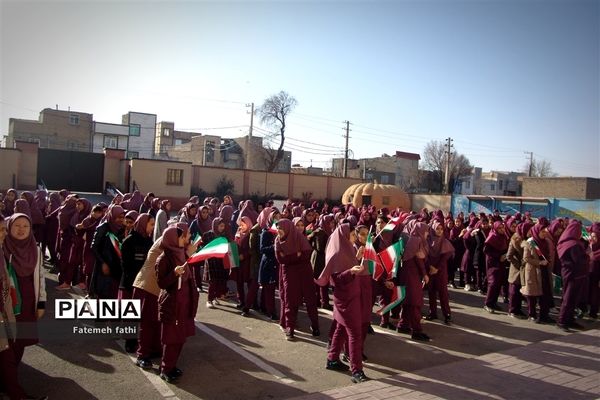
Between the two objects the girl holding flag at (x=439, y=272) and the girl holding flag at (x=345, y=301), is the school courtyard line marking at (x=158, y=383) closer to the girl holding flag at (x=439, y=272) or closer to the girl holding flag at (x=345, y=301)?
the girl holding flag at (x=345, y=301)

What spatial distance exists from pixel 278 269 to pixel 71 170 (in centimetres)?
2917

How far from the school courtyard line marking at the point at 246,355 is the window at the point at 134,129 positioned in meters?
53.7

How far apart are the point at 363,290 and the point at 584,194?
43.4m

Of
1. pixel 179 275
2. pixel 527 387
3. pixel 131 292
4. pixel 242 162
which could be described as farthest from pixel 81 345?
pixel 242 162

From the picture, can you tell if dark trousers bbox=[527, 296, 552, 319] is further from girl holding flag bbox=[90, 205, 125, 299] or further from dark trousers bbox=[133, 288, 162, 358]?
girl holding flag bbox=[90, 205, 125, 299]

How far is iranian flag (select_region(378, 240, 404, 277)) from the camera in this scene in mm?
7797

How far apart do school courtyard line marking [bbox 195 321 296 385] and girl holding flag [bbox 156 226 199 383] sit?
1116mm

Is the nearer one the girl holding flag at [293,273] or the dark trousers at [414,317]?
the girl holding flag at [293,273]

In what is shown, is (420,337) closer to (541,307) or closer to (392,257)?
(392,257)

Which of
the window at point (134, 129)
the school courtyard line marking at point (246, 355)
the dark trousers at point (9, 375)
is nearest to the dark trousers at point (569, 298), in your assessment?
the school courtyard line marking at point (246, 355)

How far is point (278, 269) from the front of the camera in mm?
8930

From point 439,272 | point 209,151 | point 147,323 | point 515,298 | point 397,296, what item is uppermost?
point 209,151

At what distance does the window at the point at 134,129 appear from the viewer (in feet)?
188

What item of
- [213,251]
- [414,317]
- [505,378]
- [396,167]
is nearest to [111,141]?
→ [396,167]
